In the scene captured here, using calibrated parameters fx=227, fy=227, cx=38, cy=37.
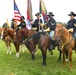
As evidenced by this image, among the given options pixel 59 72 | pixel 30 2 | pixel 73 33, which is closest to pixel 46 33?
pixel 73 33

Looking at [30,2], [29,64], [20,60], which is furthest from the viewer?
[30,2]

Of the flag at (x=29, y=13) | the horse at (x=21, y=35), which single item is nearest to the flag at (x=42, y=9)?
the flag at (x=29, y=13)

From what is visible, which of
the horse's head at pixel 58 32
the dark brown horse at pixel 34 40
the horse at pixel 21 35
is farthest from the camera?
the horse at pixel 21 35

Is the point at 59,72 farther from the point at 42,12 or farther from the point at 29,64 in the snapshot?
the point at 42,12

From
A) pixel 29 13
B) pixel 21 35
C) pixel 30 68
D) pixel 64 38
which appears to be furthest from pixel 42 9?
pixel 30 68

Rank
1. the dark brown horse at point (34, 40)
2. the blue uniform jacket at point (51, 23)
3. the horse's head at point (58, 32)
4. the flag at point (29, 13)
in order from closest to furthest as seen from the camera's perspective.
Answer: the horse's head at point (58, 32)
the dark brown horse at point (34, 40)
the blue uniform jacket at point (51, 23)
the flag at point (29, 13)

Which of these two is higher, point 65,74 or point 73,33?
point 73,33

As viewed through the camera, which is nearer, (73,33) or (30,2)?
(73,33)

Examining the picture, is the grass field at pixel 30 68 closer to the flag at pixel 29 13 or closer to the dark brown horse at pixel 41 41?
the dark brown horse at pixel 41 41

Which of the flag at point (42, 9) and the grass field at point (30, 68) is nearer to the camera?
the grass field at point (30, 68)

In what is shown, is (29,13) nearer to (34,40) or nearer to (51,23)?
(51,23)

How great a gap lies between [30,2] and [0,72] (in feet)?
21.3

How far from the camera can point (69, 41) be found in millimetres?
11914

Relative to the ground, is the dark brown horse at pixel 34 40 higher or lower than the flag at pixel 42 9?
lower
